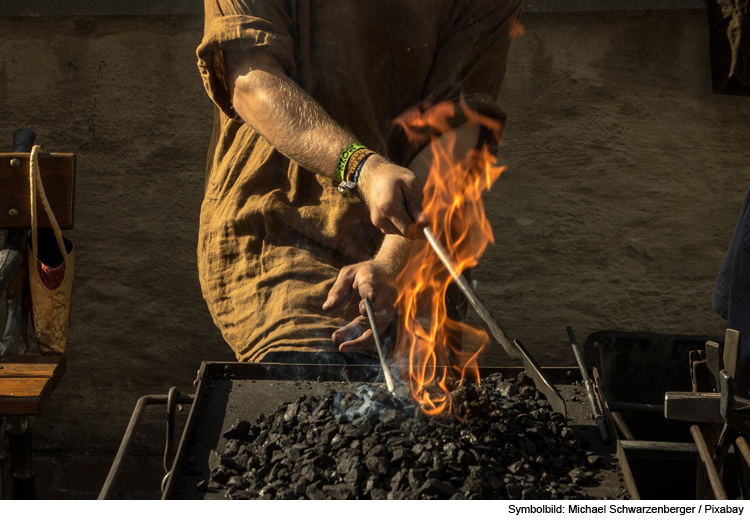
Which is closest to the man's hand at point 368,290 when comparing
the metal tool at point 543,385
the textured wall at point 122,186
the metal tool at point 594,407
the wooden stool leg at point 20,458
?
the metal tool at point 543,385

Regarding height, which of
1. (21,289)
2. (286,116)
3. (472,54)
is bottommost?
(21,289)

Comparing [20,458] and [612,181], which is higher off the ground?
[612,181]

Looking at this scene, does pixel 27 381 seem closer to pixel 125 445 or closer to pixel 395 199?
pixel 125 445

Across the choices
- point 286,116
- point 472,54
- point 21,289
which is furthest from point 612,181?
point 21,289

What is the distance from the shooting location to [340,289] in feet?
6.24

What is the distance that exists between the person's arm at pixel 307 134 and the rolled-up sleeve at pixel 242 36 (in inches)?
1.1

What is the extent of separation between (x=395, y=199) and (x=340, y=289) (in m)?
0.32

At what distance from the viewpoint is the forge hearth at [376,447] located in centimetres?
134

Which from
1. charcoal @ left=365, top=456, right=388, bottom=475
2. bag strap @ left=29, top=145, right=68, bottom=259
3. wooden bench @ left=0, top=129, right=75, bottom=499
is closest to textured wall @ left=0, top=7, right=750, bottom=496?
wooden bench @ left=0, top=129, right=75, bottom=499

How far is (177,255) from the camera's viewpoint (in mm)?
3588

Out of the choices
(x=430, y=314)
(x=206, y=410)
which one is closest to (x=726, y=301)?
(x=430, y=314)

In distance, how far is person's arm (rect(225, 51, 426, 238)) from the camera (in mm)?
1694

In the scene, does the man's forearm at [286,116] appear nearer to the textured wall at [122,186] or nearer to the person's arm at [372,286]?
the person's arm at [372,286]

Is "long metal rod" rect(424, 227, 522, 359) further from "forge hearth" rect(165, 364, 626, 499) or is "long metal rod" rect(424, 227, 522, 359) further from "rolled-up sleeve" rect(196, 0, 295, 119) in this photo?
"rolled-up sleeve" rect(196, 0, 295, 119)
